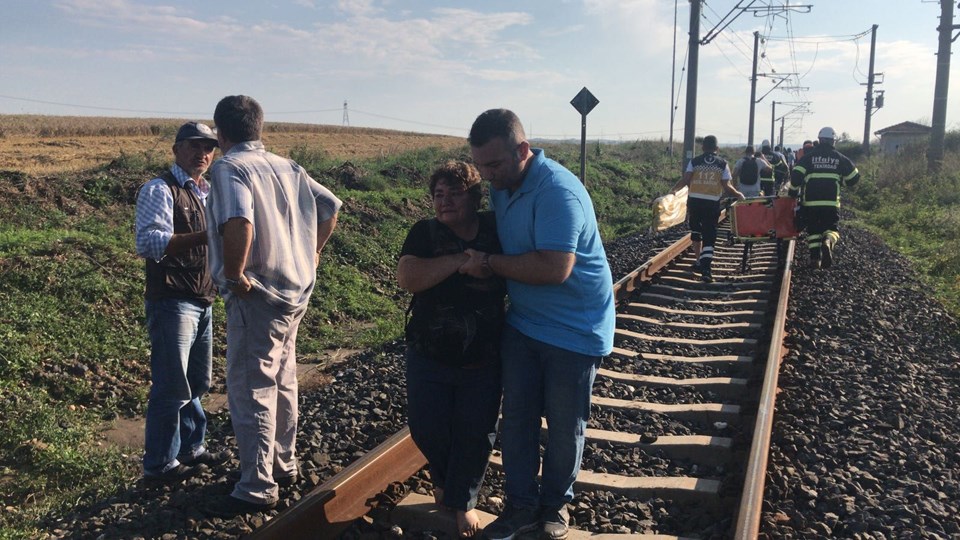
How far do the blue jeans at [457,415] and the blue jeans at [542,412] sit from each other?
86 mm

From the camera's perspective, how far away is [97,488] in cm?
432

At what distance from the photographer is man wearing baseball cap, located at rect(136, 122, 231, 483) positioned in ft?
12.7

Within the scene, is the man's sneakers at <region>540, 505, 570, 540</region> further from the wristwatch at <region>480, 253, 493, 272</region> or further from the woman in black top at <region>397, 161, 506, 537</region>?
the wristwatch at <region>480, 253, 493, 272</region>

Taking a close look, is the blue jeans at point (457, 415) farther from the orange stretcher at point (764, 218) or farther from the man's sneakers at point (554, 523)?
the orange stretcher at point (764, 218)

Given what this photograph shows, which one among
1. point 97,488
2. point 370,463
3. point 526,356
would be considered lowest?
point 97,488

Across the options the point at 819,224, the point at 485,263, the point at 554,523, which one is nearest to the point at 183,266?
the point at 485,263

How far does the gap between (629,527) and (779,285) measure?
6.54 meters

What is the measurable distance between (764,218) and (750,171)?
9.29 feet

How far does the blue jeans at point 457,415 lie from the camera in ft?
11.4

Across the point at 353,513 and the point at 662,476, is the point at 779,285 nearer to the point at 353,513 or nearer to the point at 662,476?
the point at 662,476

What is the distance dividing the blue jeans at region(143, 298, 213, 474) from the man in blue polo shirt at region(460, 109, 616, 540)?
170 centimetres

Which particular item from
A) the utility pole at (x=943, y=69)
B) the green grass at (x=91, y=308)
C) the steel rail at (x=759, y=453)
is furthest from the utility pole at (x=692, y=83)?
the steel rail at (x=759, y=453)

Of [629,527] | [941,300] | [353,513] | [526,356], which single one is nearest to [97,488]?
[353,513]

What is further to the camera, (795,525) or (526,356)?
(795,525)
